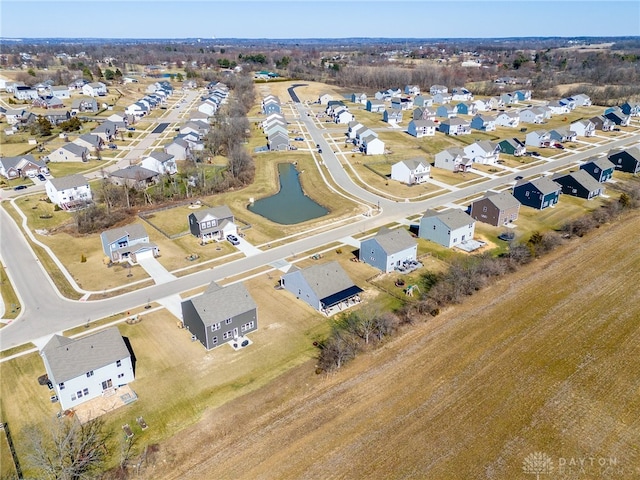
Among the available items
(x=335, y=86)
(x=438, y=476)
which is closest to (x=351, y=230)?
(x=438, y=476)

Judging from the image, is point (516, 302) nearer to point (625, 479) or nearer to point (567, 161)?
point (625, 479)

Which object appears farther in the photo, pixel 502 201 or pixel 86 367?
pixel 502 201

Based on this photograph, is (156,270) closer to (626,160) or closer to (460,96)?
(626,160)

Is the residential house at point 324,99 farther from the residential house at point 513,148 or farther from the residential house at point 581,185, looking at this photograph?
the residential house at point 581,185

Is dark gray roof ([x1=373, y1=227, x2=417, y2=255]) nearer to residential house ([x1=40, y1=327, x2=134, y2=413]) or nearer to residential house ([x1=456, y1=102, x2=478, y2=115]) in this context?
residential house ([x1=40, y1=327, x2=134, y2=413])

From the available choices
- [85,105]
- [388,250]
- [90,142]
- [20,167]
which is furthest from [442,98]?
[20,167]

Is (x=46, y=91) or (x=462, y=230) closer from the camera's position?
(x=462, y=230)

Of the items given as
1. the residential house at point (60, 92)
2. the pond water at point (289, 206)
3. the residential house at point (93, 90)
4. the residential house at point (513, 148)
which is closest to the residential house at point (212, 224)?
the pond water at point (289, 206)

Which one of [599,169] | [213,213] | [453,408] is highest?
[213,213]
